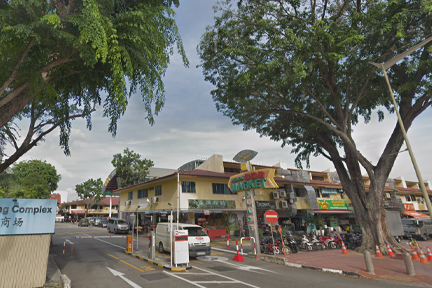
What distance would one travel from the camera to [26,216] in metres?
8.02

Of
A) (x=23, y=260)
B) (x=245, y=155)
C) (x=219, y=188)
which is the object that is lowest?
(x=23, y=260)

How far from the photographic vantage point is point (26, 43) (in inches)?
290

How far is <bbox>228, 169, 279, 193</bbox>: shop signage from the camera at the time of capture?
15.0 metres

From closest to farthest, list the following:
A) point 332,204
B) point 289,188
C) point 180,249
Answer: point 180,249 < point 289,188 < point 332,204

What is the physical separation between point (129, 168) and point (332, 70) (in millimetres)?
32344

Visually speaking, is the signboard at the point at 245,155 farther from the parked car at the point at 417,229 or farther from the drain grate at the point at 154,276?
the parked car at the point at 417,229

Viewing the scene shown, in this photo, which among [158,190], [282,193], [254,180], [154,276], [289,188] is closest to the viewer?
[154,276]

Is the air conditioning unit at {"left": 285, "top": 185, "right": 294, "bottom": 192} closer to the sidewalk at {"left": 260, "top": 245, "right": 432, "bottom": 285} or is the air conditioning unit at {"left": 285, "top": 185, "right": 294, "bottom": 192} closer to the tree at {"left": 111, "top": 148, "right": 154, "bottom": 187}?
the sidewalk at {"left": 260, "top": 245, "right": 432, "bottom": 285}

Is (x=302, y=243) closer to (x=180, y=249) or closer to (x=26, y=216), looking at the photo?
(x=180, y=249)

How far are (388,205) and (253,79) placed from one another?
Result: 3355 centimetres

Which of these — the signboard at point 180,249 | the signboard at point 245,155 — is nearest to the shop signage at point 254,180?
the signboard at point 245,155

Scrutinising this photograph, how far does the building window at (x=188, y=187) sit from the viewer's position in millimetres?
24572

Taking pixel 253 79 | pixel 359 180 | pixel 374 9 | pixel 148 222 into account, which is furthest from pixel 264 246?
pixel 148 222

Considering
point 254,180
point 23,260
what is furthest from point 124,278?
point 254,180
